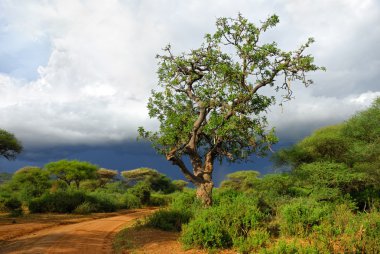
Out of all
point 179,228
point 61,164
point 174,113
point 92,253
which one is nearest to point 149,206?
point 61,164

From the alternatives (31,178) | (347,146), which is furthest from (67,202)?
(31,178)

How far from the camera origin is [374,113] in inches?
1002

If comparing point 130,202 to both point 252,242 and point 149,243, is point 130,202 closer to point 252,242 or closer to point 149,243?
point 149,243

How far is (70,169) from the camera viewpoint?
146 ft

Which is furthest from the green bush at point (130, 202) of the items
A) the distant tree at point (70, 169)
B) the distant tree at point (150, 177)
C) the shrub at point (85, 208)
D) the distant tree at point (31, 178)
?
the distant tree at point (150, 177)

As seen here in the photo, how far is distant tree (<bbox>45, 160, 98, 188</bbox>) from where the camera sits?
4456 cm

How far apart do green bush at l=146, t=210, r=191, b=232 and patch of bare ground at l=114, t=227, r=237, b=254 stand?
1.53 ft

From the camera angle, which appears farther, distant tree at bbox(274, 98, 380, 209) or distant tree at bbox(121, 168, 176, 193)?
distant tree at bbox(121, 168, 176, 193)

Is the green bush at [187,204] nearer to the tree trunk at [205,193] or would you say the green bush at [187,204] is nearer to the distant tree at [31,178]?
the tree trunk at [205,193]

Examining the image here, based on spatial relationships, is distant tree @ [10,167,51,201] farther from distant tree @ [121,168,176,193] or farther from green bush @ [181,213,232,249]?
green bush @ [181,213,232,249]

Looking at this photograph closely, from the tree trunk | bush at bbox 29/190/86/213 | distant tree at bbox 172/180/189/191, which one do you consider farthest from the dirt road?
distant tree at bbox 172/180/189/191

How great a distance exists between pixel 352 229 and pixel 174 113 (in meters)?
11.9

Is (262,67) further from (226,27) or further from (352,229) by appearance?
(352,229)

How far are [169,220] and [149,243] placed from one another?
11.8 feet
